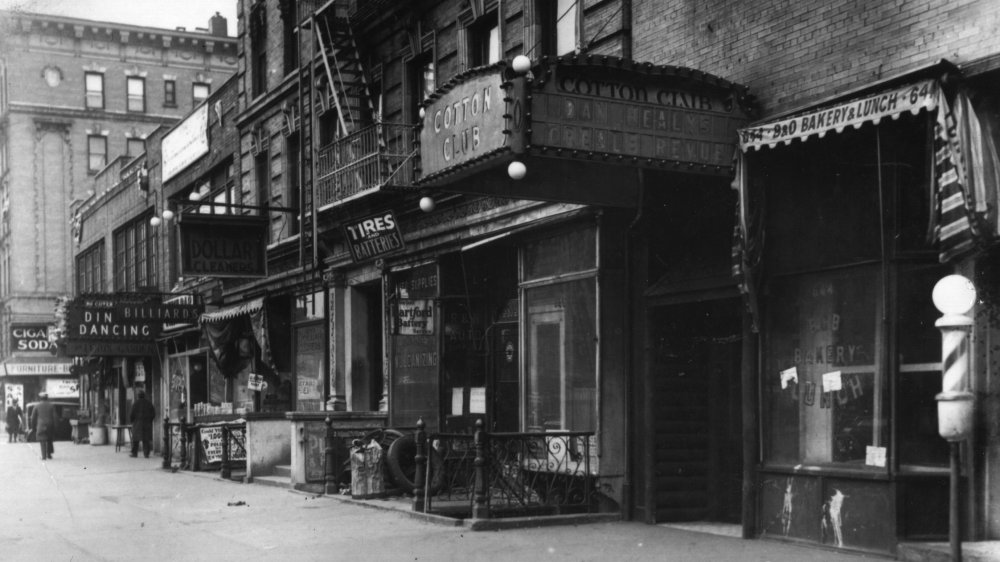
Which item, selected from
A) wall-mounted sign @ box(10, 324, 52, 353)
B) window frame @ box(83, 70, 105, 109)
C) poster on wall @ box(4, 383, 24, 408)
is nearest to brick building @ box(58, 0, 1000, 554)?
window frame @ box(83, 70, 105, 109)

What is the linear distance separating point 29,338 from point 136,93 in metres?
13.9

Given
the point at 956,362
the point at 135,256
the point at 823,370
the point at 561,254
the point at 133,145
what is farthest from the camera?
the point at 133,145

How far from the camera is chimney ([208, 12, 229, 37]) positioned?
57.8m

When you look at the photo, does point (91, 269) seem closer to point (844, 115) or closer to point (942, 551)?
point (844, 115)

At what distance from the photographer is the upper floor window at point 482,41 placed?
16453 millimetres

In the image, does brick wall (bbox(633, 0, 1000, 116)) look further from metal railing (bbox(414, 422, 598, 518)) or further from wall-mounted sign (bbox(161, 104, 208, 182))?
wall-mounted sign (bbox(161, 104, 208, 182))

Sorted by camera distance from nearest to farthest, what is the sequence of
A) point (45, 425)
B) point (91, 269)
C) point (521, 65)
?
point (521, 65), point (45, 425), point (91, 269)

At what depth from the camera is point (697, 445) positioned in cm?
1282

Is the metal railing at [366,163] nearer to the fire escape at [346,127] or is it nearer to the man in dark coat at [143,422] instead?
the fire escape at [346,127]

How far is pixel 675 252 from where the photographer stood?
12562 millimetres

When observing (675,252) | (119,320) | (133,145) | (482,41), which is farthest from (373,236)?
(133,145)

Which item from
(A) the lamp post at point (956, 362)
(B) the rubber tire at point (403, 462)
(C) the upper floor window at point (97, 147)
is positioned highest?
(C) the upper floor window at point (97, 147)

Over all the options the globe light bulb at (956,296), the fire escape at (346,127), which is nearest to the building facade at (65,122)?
the fire escape at (346,127)

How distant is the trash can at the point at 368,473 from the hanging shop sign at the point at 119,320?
14.4 meters
